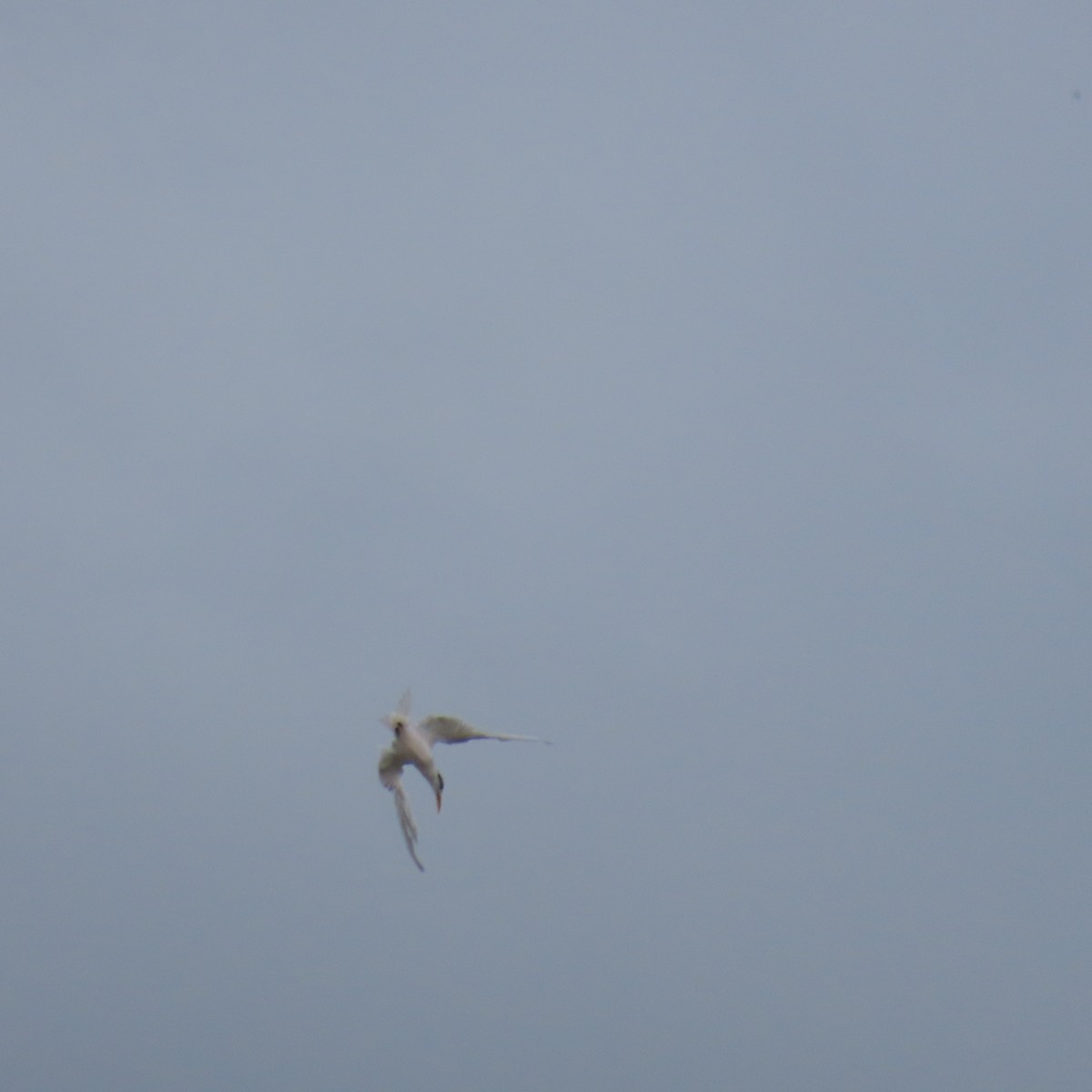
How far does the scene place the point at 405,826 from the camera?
6.88 m

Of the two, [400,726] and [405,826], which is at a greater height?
[400,726]

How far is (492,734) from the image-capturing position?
6984 mm

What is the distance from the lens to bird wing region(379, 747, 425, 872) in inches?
271

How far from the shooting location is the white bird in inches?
275

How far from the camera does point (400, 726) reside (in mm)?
7000

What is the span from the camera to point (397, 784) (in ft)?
23.2

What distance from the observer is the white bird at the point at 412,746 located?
699cm

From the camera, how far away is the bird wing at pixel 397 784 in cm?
689

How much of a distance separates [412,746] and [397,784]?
212 mm

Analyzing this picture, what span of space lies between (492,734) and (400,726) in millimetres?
420

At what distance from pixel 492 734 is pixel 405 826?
1.84 feet

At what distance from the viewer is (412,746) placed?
23.0ft
